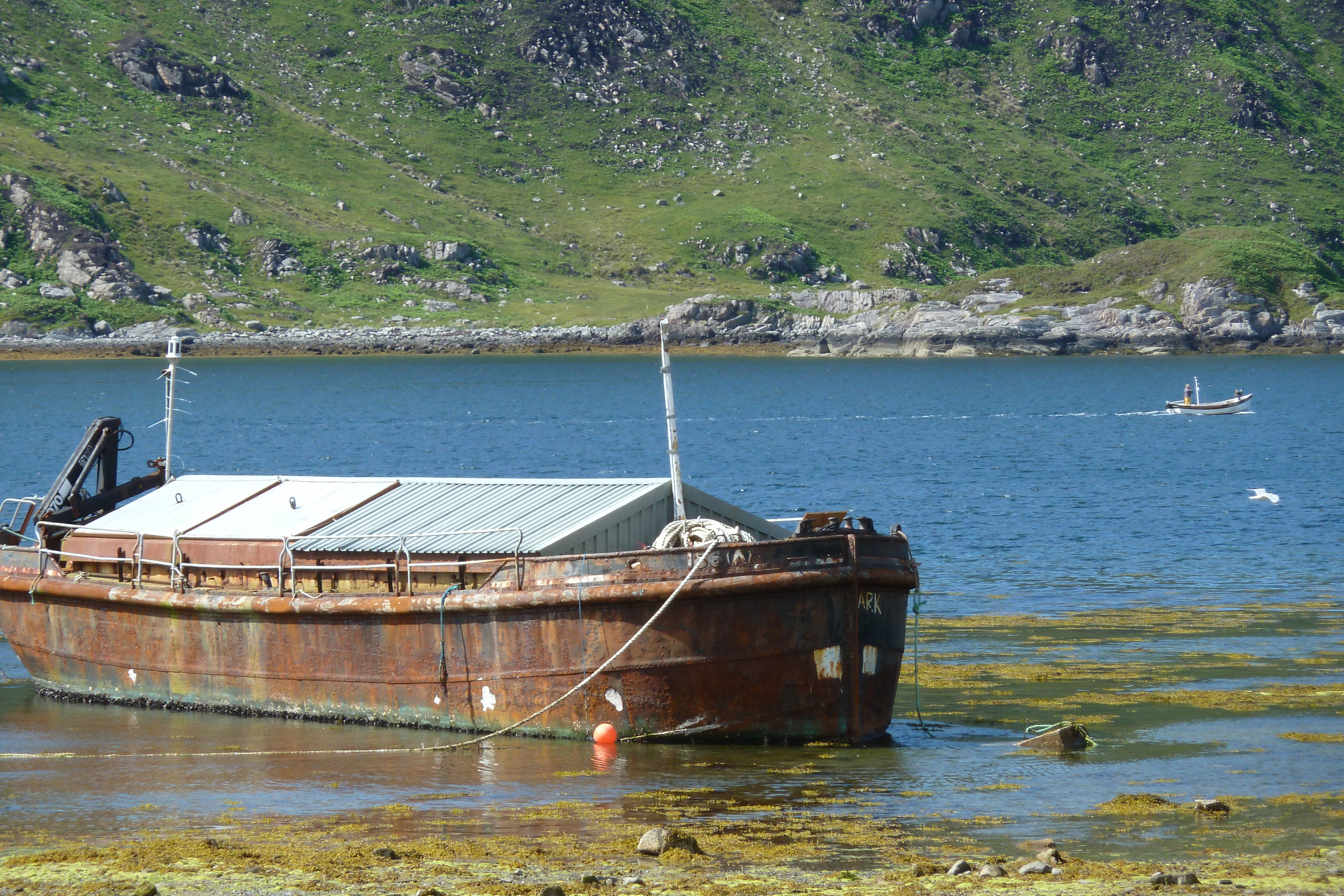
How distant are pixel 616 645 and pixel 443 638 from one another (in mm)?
2663

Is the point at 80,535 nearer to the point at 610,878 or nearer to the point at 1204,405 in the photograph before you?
the point at 610,878

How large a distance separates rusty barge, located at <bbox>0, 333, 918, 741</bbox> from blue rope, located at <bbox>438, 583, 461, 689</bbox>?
50mm

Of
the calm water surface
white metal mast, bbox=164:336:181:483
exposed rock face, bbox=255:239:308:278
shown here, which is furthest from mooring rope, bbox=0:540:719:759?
exposed rock face, bbox=255:239:308:278

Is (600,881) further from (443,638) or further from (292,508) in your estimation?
(292,508)

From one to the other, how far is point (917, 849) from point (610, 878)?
317 centimetres

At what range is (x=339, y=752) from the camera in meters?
20.6

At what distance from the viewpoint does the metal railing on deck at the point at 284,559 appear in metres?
21.5

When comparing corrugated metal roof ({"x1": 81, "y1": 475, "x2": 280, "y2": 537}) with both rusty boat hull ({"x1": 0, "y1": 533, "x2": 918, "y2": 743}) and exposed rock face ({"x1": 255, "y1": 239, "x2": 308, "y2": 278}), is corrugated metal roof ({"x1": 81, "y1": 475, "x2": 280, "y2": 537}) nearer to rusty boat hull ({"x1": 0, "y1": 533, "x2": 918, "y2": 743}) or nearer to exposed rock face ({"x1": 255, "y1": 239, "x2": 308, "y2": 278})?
rusty boat hull ({"x1": 0, "y1": 533, "x2": 918, "y2": 743})

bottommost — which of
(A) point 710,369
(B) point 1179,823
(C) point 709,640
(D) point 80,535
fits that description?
(B) point 1179,823

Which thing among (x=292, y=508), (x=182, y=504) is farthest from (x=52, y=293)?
(x=292, y=508)

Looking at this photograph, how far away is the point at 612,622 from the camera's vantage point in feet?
65.0

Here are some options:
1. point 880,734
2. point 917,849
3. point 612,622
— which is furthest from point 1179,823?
point 612,622

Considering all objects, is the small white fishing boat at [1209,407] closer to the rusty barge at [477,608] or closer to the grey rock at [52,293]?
the rusty barge at [477,608]

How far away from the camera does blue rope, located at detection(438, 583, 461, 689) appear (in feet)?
68.1
